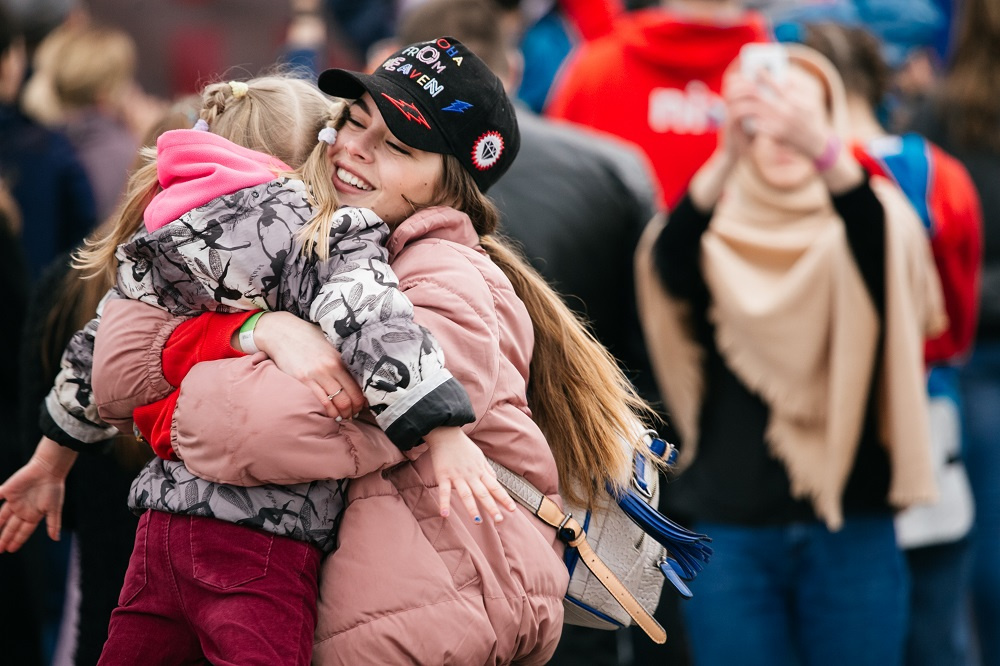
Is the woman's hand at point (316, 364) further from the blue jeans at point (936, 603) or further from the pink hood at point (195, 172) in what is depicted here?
the blue jeans at point (936, 603)

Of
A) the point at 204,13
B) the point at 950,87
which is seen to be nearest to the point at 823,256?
the point at 950,87

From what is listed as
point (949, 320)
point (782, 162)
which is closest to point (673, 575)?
point (782, 162)

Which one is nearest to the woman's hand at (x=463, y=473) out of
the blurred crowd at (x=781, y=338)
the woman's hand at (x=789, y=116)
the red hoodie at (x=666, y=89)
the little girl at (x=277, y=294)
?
the little girl at (x=277, y=294)

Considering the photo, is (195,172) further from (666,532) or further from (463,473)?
(666,532)

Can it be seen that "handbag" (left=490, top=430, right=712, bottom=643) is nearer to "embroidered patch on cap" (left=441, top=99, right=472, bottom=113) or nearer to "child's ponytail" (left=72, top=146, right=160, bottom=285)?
"embroidered patch on cap" (left=441, top=99, right=472, bottom=113)

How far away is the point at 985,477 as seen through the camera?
4594mm

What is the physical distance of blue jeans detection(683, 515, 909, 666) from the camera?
3.63 meters

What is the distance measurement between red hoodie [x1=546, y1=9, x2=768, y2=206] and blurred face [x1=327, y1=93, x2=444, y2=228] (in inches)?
102

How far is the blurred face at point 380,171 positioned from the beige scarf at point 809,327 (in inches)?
62.0

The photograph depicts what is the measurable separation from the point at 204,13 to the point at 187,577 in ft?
11.3

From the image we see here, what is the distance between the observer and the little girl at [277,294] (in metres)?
1.91

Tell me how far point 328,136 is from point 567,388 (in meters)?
0.60

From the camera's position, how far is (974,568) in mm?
4676

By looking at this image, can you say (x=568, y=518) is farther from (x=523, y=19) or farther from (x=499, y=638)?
(x=523, y=19)
